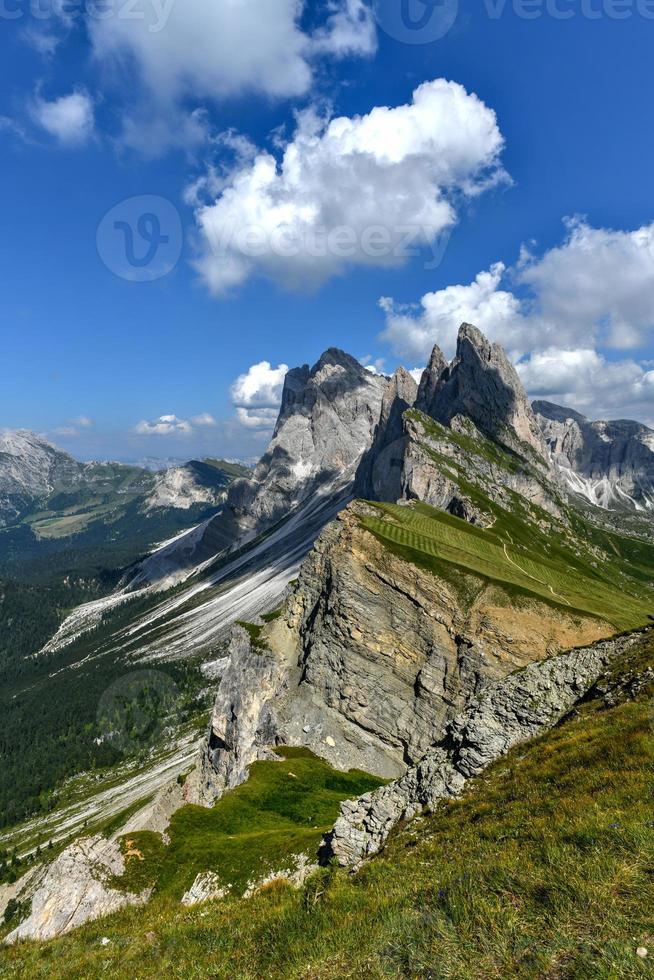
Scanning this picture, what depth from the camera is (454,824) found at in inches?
617

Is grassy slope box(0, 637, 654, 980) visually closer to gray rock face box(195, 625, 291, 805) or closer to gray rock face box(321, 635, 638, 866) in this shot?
gray rock face box(321, 635, 638, 866)

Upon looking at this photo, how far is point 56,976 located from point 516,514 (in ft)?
597

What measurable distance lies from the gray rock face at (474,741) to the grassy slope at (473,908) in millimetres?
2413

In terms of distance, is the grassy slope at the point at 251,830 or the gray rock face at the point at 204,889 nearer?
the gray rock face at the point at 204,889

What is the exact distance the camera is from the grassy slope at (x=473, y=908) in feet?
26.6

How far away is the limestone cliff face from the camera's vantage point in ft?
180

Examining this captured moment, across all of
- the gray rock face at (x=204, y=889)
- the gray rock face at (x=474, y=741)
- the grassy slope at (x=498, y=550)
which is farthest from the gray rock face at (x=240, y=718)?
the gray rock face at (x=474, y=741)

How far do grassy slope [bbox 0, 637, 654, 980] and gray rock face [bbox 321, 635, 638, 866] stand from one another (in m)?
2.41

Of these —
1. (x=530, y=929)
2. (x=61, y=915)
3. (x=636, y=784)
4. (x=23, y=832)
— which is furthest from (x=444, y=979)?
(x=23, y=832)

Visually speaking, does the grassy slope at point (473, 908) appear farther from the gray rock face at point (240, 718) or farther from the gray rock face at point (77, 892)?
the gray rock face at point (240, 718)

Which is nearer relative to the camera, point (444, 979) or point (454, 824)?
point (444, 979)

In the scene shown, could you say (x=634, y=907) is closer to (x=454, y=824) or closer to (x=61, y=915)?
(x=454, y=824)

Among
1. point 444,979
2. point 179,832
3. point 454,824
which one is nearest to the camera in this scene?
point 444,979

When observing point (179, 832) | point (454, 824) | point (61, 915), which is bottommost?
point (61, 915)
